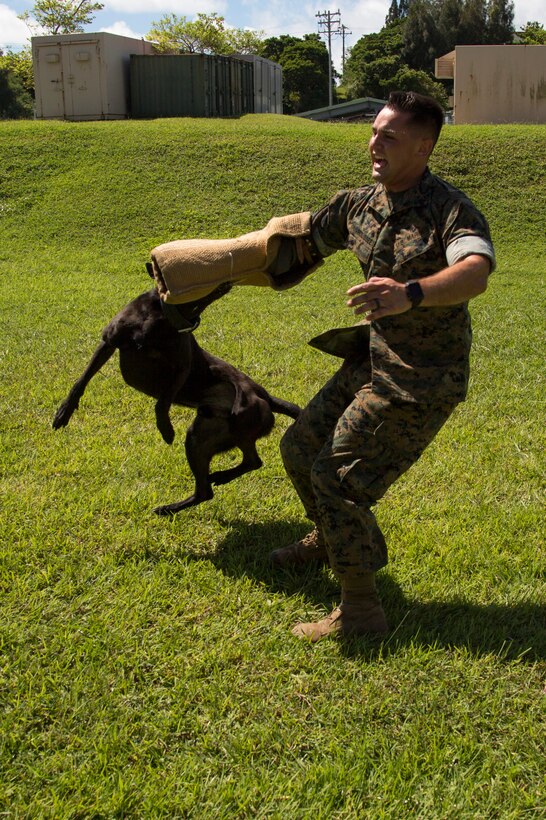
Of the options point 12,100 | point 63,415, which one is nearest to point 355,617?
point 63,415

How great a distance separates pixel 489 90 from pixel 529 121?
138cm

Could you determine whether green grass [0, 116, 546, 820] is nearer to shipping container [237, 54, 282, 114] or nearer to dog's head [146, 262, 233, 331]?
dog's head [146, 262, 233, 331]

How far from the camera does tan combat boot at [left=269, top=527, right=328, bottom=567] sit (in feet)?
12.3

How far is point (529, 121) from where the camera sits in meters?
22.5

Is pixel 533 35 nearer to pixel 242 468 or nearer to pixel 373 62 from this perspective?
pixel 373 62

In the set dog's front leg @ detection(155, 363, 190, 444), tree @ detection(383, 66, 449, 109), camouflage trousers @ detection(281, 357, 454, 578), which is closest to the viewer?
camouflage trousers @ detection(281, 357, 454, 578)

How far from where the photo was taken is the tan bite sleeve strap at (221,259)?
3.37 meters

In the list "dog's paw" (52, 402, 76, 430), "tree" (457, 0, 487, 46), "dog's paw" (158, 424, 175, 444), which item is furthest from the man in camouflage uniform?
"tree" (457, 0, 487, 46)

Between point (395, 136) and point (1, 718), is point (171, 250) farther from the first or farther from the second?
point (1, 718)

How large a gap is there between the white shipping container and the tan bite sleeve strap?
2022cm

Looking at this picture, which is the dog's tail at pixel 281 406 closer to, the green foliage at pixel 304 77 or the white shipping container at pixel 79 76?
the white shipping container at pixel 79 76

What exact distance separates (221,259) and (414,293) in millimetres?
1048

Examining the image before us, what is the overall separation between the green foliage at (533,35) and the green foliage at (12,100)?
948 inches

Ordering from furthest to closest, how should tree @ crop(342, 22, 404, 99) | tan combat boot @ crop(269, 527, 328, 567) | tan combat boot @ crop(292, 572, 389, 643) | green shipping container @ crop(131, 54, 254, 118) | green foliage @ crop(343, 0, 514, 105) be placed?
1. green foliage @ crop(343, 0, 514, 105)
2. tree @ crop(342, 22, 404, 99)
3. green shipping container @ crop(131, 54, 254, 118)
4. tan combat boot @ crop(269, 527, 328, 567)
5. tan combat boot @ crop(292, 572, 389, 643)
